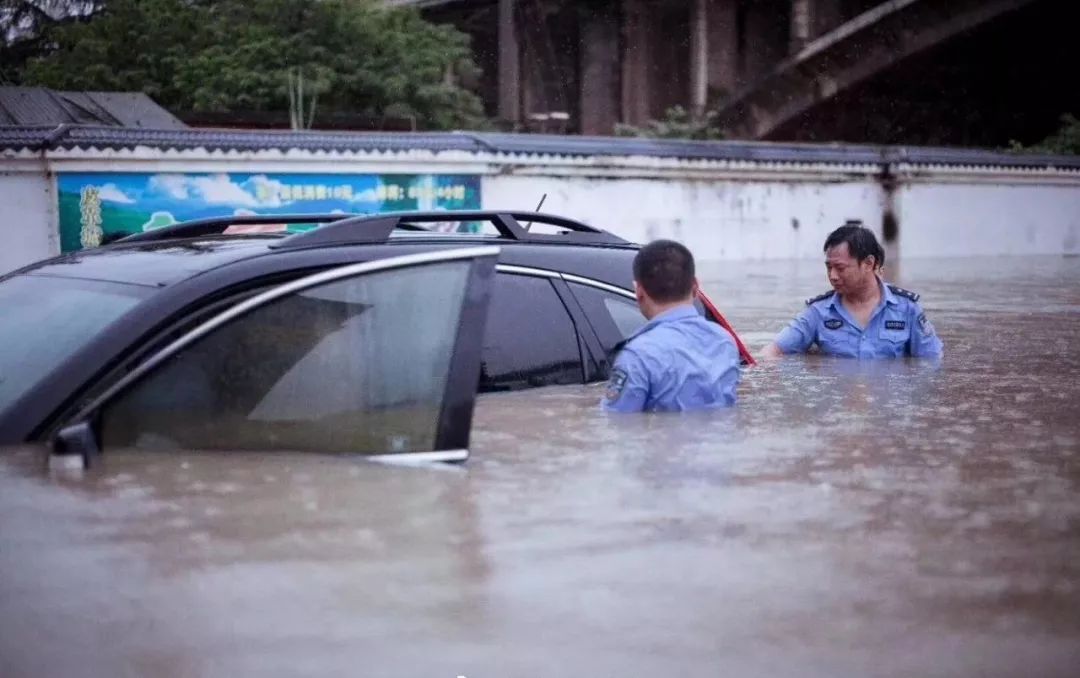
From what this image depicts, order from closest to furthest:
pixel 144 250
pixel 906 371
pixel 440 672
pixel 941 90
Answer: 1. pixel 440 672
2. pixel 144 250
3. pixel 906 371
4. pixel 941 90

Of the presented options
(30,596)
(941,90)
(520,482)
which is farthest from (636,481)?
(941,90)

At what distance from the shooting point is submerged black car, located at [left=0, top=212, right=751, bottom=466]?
3709mm

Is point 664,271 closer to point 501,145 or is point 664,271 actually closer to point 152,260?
point 152,260

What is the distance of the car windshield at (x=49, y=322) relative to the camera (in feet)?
12.5

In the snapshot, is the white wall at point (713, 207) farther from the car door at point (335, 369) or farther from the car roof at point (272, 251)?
the car door at point (335, 369)

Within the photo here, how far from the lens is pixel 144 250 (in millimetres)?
4520

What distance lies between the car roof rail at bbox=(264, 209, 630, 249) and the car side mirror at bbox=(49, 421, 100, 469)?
31.8 inches

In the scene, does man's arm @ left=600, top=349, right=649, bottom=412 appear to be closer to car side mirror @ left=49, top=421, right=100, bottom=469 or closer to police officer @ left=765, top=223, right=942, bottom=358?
car side mirror @ left=49, top=421, right=100, bottom=469

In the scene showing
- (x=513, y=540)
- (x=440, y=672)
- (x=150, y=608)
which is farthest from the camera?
(x=513, y=540)

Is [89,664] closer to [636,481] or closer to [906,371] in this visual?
[636,481]

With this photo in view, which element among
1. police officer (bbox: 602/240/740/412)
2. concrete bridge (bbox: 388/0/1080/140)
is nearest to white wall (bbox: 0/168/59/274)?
police officer (bbox: 602/240/740/412)

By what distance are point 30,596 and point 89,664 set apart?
0.41 meters

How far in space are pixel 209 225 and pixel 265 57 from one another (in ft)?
57.0

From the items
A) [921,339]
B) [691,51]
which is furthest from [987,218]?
[921,339]
